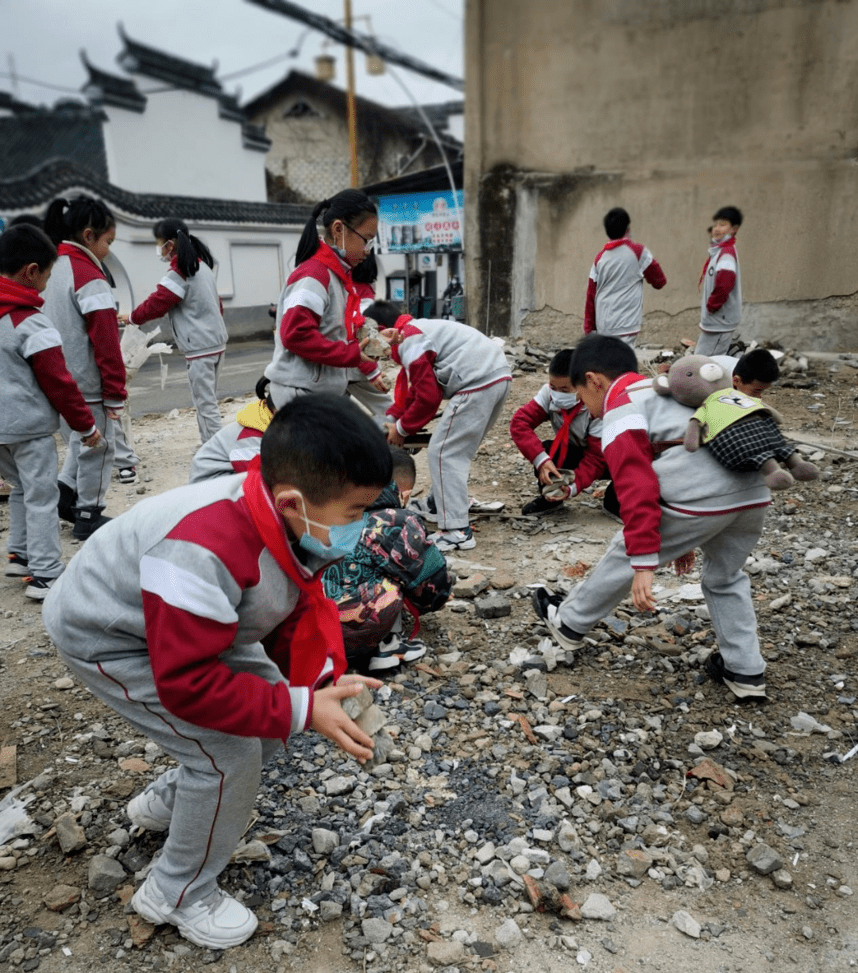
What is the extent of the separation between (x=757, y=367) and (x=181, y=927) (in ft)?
9.71

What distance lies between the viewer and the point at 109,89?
56.4ft

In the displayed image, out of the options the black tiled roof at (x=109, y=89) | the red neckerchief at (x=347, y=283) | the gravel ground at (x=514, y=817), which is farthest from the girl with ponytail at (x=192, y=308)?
the black tiled roof at (x=109, y=89)

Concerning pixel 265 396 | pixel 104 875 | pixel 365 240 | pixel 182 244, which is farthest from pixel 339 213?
pixel 104 875

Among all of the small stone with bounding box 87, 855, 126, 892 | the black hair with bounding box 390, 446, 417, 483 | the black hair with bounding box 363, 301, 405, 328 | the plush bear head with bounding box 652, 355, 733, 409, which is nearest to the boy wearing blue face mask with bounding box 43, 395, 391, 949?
the small stone with bounding box 87, 855, 126, 892

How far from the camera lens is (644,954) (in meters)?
1.87

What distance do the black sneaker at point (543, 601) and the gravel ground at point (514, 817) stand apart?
10cm

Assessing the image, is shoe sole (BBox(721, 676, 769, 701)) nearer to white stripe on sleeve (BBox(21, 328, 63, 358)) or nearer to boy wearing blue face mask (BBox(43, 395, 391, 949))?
boy wearing blue face mask (BBox(43, 395, 391, 949))

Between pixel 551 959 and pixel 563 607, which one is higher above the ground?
pixel 563 607

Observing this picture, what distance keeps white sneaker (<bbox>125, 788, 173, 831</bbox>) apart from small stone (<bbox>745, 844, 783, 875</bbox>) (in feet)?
5.24

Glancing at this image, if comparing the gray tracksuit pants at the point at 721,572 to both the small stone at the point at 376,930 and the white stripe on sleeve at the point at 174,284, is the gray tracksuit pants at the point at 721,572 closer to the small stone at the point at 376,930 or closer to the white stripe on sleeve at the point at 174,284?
the small stone at the point at 376,930

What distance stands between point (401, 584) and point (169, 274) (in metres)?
3.56

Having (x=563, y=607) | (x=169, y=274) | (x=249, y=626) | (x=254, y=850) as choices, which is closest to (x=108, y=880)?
(x=254, y=850)

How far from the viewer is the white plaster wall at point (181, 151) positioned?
18.0 meters

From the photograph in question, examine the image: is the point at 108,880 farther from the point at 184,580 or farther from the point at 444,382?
the point at 444,382
